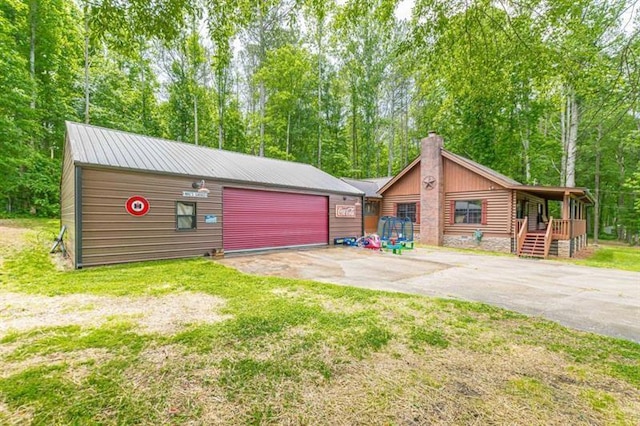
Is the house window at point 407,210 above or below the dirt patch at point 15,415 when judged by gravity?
above

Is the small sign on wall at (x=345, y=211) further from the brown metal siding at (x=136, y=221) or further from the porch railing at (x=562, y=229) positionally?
the porch railing at (x=562, y=229)

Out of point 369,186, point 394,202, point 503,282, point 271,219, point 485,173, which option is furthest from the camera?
point 369,186

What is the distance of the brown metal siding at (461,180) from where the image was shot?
14.9m

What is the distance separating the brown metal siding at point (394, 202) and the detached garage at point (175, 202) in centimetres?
628

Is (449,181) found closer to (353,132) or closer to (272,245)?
(272,245)

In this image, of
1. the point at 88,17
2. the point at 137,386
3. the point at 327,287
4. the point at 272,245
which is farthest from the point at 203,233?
the point at 137,386

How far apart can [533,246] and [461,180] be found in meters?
4.81

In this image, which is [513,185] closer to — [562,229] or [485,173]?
[485,173]

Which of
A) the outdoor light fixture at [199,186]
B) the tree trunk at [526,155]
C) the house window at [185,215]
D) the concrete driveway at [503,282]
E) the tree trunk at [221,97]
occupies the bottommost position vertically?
the concrete driveway at [503,282]

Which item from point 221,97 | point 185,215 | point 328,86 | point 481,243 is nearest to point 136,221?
point 185,215

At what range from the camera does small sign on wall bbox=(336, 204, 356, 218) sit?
47.5ft

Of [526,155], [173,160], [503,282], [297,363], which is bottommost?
[503,282]

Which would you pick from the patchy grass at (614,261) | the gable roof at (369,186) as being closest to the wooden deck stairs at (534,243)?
the patchy grass at (614,261)

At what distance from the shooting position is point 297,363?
2893 millimetres
